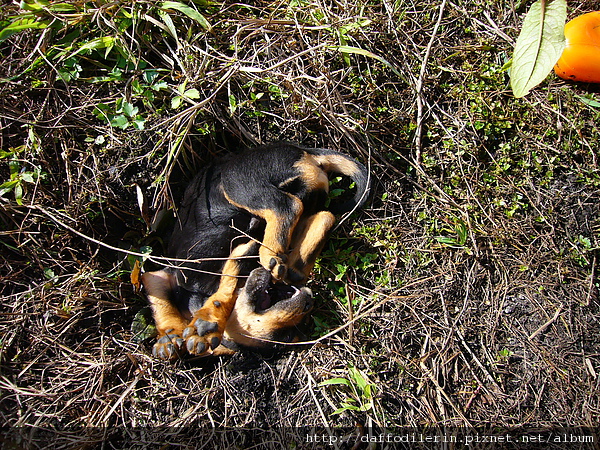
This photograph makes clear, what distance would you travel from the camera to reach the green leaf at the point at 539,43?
6.87 ft

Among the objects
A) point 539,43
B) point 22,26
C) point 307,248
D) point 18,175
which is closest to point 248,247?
point 307,248

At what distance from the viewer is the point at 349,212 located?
3447 mm

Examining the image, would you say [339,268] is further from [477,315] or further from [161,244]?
[161,244]

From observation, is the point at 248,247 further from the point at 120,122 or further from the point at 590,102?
the point at 590,102

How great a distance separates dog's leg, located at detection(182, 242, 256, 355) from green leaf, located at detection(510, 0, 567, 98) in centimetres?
208

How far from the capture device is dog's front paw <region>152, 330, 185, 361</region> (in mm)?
3043

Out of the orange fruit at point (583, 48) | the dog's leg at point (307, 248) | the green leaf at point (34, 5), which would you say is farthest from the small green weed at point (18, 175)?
the orange fruit at point (583, 48)

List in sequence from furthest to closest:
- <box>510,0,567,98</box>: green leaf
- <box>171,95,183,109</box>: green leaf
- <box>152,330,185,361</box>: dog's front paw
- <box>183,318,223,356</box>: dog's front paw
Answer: <box>171,95,183,109</box>: green leaf, <box>152,330,185,361</box>: dog's front paw, <box>183,318,223,356</box>: dog's front paw, <box>510,0,567,98</box>: green leaf

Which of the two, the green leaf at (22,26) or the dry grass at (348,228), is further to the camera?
the green leaf at (22,26)

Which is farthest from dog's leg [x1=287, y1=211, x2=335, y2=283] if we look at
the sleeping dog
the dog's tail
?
the dog's tail

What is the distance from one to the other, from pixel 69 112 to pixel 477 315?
3.39m

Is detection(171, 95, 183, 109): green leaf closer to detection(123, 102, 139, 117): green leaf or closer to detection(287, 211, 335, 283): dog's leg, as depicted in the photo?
detection(123, 102, 139, 117): green leaf

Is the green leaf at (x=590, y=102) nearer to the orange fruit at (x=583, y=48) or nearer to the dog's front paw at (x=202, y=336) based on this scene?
the orange fruit at (x=583, y=48)

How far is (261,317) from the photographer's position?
3148mm
